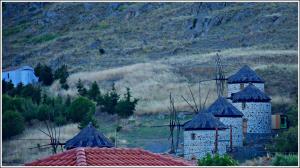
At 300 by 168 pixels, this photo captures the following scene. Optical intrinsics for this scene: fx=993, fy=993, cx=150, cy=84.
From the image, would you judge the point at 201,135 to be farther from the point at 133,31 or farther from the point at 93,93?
the point at 133,31

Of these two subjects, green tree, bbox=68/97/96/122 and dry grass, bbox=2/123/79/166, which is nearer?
dry grass, bbox=2/123/79/166

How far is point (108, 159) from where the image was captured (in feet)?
51.1

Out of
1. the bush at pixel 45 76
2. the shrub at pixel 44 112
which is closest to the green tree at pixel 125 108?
the shrub at pixel 44 112

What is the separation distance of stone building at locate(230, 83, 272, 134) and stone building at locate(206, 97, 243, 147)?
1593mm

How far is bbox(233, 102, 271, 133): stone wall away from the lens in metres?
46.6

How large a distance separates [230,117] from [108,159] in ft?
95.6

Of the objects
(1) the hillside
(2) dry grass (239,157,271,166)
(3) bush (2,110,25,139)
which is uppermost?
(1) the hillside

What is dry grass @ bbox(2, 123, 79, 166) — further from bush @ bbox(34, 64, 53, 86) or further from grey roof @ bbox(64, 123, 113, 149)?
bush @ bbox(34, 64, 53, 86)

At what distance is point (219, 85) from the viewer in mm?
60250

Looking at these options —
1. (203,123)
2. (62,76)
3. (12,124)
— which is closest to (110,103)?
(12,124)

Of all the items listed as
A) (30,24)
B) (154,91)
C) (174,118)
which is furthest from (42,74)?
(30,24)

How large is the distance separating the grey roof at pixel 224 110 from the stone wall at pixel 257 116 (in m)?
1.76

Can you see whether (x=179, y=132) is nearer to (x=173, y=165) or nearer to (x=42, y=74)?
(x=42, y=74)

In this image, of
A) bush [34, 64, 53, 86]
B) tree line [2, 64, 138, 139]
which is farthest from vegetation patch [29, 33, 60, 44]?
tree line [2, 64, 138, 139]
